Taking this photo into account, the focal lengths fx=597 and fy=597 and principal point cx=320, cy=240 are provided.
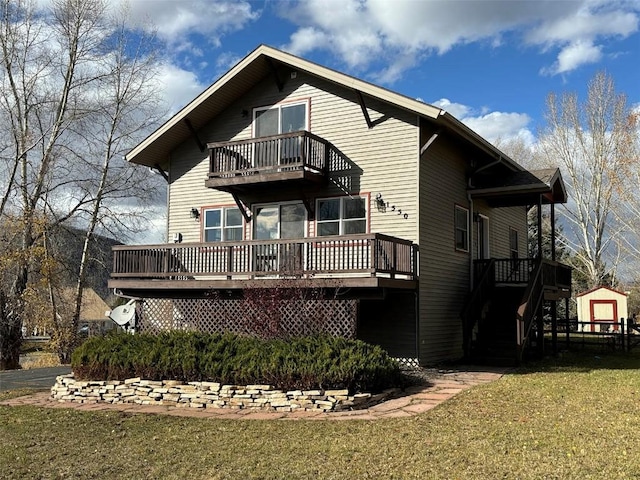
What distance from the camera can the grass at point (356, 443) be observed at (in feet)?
19.7

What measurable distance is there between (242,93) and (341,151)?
11.9 feet

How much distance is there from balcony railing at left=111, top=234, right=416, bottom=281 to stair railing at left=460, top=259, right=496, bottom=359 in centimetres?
205

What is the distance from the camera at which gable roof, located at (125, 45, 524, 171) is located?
44.9ft

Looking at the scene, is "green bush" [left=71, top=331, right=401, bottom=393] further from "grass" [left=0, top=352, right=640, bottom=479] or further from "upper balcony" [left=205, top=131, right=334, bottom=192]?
"upper balcony" [left=205, top=131, right=334, bottom=192]

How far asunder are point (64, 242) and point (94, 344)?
51.6 ft

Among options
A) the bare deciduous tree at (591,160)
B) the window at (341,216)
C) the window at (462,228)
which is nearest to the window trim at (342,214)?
the window at (341,216)

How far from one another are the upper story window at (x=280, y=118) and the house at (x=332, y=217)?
0.04m

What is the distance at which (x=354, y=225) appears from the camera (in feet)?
48.6

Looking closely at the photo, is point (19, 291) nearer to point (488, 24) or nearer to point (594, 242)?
point (488, 24)

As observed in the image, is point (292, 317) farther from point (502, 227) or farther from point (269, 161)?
point (502, 227)

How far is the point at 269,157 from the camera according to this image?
1482cm

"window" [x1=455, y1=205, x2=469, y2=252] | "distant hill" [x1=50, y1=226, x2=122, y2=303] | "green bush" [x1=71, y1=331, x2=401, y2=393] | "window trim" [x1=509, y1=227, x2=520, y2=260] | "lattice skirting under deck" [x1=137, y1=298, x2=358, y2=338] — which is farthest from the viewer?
"distant hill" [x1=50, y1=226, x2=122, y2=303]

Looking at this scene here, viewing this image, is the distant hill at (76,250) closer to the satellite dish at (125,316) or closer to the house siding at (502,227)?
the satellite dish at (125,316)

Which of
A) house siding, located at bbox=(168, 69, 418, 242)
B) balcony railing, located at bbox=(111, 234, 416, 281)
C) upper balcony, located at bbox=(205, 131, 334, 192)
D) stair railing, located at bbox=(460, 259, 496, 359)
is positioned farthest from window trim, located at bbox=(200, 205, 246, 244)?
stair railing, located at bbox=(460, 259, 496, 359)
